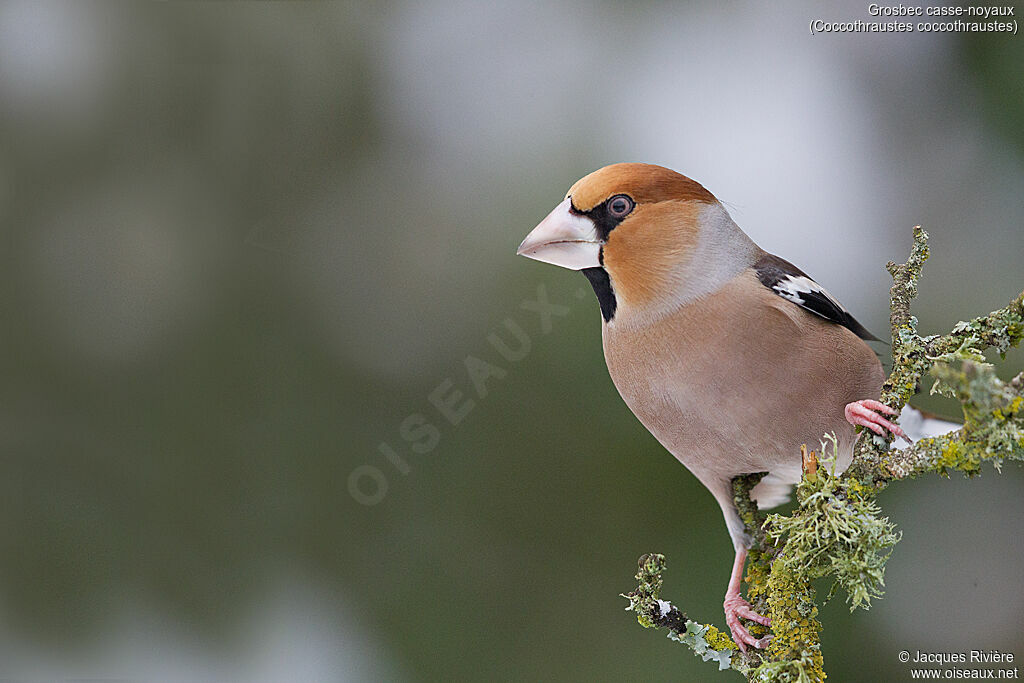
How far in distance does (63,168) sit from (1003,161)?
132 centimetres

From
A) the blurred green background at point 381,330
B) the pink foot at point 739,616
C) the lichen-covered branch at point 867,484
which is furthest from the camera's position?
the blurred green background at point 381,330

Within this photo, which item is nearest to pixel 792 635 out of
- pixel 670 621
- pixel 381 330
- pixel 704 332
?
pixel 670 621

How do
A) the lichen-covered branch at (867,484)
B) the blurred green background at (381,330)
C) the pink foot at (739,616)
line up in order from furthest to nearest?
the blurred green background at (381,330), the pink foot at (739,616), the lichen-covered branch at (867,484)

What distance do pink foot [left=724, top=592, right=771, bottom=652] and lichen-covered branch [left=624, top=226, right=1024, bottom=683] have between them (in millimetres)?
29

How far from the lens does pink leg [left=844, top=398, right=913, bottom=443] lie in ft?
1.51

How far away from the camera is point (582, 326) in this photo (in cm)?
108

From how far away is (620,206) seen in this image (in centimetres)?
55

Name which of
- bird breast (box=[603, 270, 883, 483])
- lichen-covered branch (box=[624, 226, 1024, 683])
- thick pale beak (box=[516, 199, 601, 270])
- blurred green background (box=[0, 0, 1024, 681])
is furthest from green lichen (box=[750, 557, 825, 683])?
blurred green background (box=[0, 0, 1024, 681])

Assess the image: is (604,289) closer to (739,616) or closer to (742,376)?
(742,376)

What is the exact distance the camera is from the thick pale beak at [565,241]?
528 millimetres

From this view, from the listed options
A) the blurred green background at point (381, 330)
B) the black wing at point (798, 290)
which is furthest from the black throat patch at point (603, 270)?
the blurred green background at point (381, 330)

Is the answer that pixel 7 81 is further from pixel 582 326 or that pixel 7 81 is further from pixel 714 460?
pixel 714 460

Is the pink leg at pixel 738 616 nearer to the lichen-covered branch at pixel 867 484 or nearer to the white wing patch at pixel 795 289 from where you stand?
the lichen-covered branch at pixel 867 484

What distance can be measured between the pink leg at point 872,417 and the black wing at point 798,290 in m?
0.10
